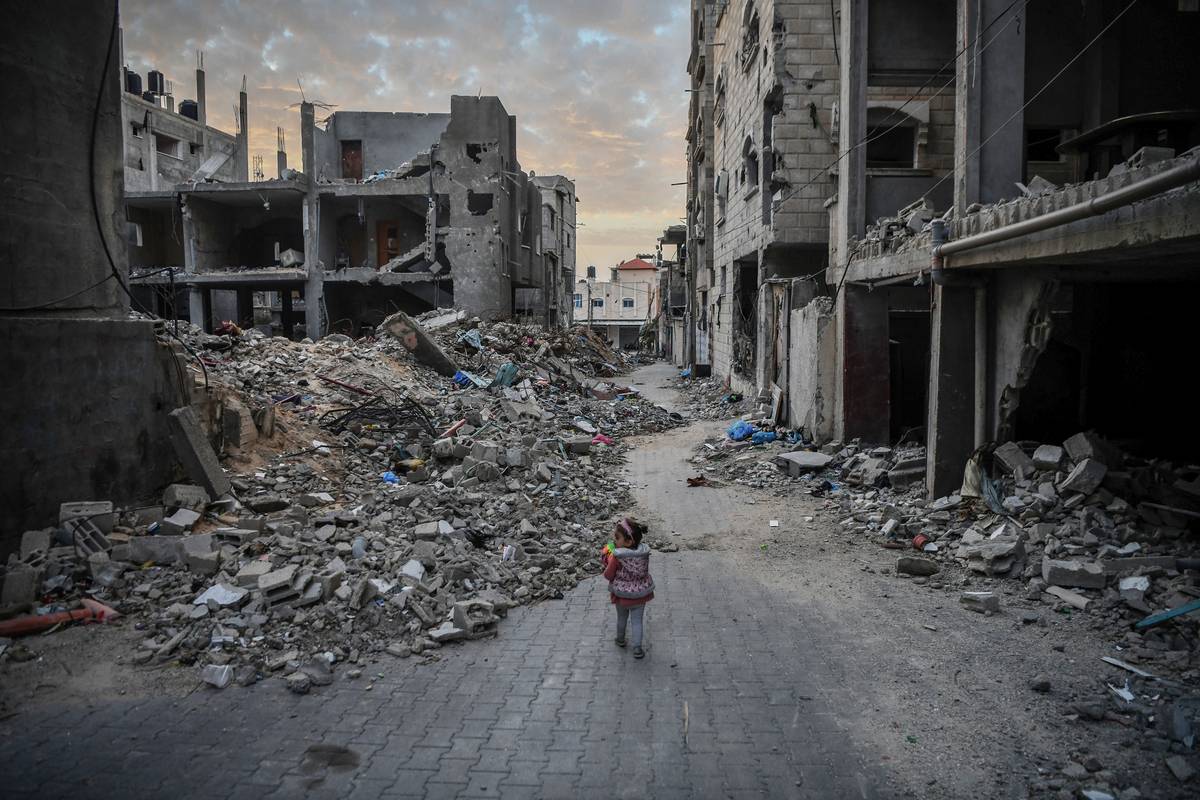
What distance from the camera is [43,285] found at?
6590 millimetres

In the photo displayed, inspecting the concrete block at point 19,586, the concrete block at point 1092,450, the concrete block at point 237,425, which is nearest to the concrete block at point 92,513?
the concrete block at point 19,586

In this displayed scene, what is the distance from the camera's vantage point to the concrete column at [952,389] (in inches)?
337

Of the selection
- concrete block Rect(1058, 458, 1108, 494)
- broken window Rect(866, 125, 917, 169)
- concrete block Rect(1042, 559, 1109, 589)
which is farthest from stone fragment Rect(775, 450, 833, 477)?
broken window Rect(866, 125, 917, 169)

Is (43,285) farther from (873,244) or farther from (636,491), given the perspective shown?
(873,244)

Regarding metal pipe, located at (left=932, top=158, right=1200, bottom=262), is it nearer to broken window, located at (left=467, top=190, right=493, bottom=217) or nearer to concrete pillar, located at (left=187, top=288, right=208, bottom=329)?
broken window, located at (left=467, top=190, right=493, bottom=217)

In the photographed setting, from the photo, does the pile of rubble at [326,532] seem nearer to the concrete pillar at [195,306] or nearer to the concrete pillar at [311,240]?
the concrete pillar at [311,240]

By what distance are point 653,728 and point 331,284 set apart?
88.3ft

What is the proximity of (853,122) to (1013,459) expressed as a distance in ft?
20.6

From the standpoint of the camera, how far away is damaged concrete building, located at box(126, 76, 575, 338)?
26.1m

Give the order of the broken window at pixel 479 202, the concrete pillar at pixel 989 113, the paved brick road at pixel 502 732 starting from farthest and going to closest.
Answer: the broken window at pixel 479 202 → the concrete pillar at pixel 989 113 → the paved brick road at pixel 502 732

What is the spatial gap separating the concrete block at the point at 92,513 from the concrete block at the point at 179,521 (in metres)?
0.43

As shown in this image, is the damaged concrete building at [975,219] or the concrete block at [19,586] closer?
the concrete block at [19,586]

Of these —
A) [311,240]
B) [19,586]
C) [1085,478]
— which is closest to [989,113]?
[1085,478]

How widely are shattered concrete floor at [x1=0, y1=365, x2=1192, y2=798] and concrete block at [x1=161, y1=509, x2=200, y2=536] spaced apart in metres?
1.46
